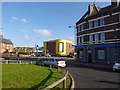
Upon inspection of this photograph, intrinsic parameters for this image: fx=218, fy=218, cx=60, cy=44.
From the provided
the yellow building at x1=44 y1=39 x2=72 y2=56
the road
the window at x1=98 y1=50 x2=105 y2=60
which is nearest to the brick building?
the window at x1=98 y1=50 x2=105 y2=60

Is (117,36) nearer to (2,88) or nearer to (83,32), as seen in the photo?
(83,32)

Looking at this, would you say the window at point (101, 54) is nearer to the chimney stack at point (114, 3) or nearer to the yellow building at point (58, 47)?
the chimney stack at point (114, 3)

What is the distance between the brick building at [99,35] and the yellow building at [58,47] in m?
60.5

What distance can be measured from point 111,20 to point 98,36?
490 centimetres

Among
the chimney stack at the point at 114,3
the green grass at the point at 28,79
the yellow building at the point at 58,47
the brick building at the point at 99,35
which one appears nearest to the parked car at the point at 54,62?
the brick building at the point at 99,35

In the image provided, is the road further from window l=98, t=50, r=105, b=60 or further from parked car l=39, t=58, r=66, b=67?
window l=98, t=50, r=105, b=60

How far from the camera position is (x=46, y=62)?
126ft

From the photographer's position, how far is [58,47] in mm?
113750

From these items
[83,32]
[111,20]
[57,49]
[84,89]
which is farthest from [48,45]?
[84,89]

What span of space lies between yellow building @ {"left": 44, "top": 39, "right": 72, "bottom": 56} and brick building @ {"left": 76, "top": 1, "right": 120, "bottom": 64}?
60.5 m

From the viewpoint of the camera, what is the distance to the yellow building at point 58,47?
114m

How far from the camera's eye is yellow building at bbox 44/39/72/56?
376ft

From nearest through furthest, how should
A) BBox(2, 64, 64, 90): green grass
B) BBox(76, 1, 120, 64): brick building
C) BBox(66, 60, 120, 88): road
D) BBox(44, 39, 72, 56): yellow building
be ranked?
1. BBox(2, 64, 64, 90): green grass
2. BBox(66, 60, 120, 88): road
3. BBox(76, 1, 120, 64): brick building
4. BBox(44, 39, 72, 56): yellow building

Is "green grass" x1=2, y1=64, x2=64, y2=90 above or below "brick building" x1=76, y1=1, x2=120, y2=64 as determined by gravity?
below
